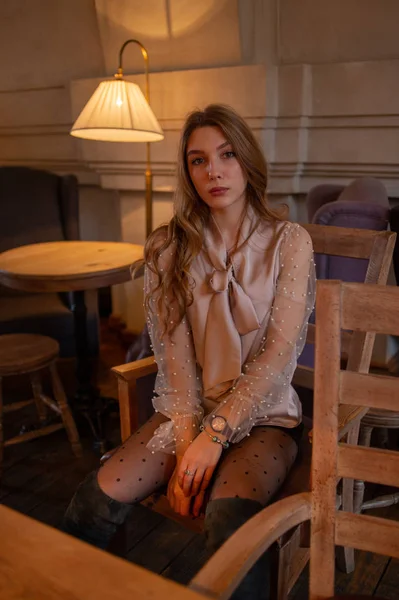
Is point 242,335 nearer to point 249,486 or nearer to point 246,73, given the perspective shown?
point 249,486

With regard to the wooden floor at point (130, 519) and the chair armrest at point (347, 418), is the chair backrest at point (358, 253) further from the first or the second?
the wooden floor at point (130, 519)

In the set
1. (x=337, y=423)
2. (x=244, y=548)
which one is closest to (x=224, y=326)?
(x=337, y=423)

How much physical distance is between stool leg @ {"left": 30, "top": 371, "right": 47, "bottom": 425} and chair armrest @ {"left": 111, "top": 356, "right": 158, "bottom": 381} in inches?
41.6

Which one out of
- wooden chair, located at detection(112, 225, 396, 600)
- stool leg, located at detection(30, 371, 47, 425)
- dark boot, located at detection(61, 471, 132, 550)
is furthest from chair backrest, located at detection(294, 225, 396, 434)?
stool leg, located at detection(30, 371, 47, 425)

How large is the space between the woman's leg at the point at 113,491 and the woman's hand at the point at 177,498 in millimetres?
43

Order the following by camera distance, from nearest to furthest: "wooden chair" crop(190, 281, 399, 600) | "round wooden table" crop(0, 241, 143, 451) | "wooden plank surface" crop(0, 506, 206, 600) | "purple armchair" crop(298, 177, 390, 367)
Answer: "wooden plank surface" crop(0, 506, 206, 600) → "wooden chair" crop(190, 281, 399, 600) → "purple armchair" crop(298, 177, 390, 367) → "round wooden table" crop(0, 241, 143, 451)

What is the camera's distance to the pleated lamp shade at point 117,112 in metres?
2.44

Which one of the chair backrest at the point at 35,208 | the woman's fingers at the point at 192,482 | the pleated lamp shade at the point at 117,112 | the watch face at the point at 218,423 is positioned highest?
the pleated lamp shade at the point at 117,112

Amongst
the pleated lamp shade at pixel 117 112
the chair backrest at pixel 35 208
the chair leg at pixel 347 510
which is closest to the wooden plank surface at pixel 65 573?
the chair leg at pixel 347 510

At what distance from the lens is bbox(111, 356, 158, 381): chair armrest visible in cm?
154

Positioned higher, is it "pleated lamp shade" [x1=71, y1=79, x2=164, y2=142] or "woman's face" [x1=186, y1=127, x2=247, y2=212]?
"pleated lamp shade" [x1=71, y1=79, x2=164, y2=142]

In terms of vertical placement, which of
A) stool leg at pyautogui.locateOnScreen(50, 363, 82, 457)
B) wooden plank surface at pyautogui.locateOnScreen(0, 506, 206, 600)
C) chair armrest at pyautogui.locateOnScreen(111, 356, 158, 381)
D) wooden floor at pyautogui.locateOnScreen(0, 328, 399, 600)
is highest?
wooden plank surface at pyautogui.locateOnScreen(0, 506, 206, 600)

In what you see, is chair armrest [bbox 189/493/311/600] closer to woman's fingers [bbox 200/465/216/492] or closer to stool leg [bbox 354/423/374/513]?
woman's fingers [bbox 200/465/216/492]

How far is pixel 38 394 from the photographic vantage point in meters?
2.53
